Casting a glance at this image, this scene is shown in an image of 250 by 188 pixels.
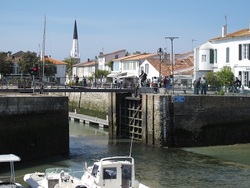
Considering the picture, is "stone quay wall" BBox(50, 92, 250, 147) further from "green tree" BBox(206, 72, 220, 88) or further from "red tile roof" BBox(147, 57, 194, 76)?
"red tile roof" BBox(147, 57, 194, 76)

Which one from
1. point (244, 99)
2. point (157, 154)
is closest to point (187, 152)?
point (157, 154)

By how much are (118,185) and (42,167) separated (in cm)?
963

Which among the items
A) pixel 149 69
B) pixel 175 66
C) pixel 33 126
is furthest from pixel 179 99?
pixel 149 69

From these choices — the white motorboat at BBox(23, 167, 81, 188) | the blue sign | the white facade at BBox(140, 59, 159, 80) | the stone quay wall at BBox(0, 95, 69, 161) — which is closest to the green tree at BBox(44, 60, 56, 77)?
the white facade at BBox(140, 59, 159, 80)

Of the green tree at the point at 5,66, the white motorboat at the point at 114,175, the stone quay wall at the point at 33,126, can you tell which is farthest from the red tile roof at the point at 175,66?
the white motorboat at the point at 114,175

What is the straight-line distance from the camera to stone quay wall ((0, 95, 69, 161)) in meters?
29.2

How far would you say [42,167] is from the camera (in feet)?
91.9

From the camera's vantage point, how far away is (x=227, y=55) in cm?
5178

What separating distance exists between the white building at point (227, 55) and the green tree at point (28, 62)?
3518cm

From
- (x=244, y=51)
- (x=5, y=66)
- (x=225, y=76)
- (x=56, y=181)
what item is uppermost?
(x=5, y=66)

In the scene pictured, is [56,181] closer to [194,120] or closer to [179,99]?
[179,99]

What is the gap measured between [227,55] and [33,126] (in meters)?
27.0

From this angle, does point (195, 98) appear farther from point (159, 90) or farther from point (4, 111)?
point (4, 111)

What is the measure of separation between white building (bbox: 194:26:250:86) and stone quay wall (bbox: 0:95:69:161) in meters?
22.3
